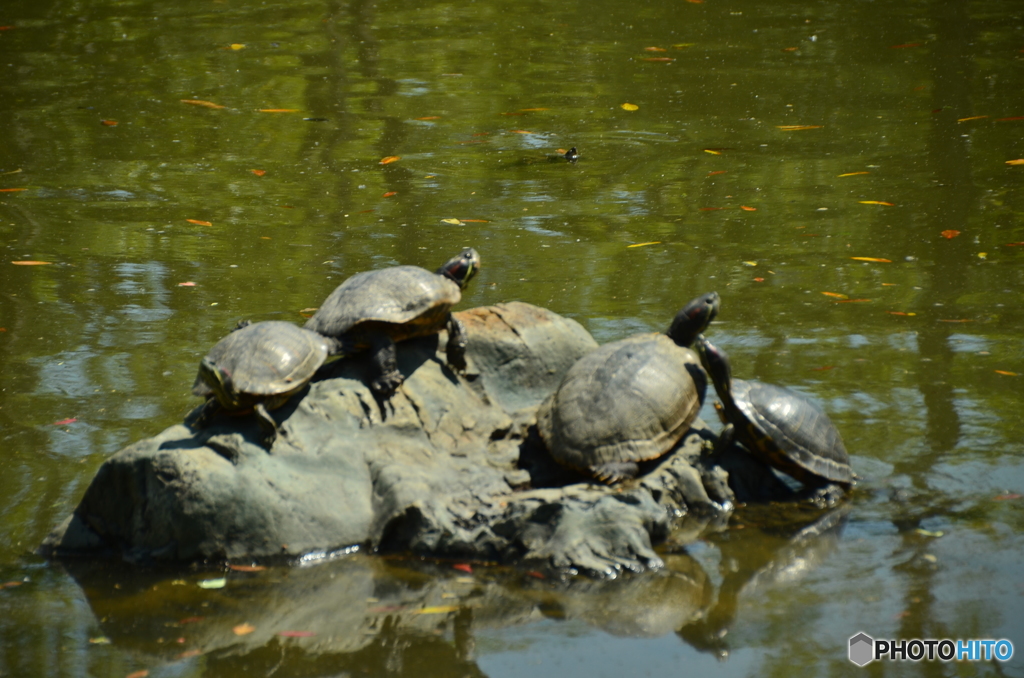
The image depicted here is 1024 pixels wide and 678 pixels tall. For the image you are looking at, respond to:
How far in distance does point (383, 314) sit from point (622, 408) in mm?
1339

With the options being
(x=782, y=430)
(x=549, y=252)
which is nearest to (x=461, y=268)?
(x=782, y=430)

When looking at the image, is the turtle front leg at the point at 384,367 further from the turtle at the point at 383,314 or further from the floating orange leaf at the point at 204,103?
the floating orange leaf at the point at 204,103

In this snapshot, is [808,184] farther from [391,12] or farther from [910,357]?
[391,12]

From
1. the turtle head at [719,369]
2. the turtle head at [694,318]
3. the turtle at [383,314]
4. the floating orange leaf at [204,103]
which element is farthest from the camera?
the floating orange leaf at [204,103]

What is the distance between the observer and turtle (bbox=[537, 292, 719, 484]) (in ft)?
16.1

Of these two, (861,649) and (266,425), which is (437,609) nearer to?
(266,425)

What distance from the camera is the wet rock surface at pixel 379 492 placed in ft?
14.8

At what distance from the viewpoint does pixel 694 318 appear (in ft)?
18.1

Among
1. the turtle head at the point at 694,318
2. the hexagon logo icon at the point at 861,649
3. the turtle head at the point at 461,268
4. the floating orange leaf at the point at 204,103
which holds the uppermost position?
the floating orange leaf at the point at 204,103

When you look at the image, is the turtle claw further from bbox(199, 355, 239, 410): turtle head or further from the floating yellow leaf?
the floating yellow leaf

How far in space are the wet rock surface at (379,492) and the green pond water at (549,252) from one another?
Answer: 0.17 meters

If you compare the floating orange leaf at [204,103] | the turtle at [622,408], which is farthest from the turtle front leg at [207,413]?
the floating orange leaf at [204,103]

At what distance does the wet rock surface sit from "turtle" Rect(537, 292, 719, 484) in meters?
0.14

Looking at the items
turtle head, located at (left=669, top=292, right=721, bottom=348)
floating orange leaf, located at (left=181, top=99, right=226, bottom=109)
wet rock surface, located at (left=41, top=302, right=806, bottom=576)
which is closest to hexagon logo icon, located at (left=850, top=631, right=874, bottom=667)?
wet rock surface, located at (left=41, top=302, right=806, bottom=576)
